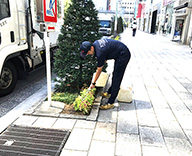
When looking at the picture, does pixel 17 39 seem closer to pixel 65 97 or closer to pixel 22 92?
pixel 22 92

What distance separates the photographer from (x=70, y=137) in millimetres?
3025

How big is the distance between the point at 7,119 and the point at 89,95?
1.70m

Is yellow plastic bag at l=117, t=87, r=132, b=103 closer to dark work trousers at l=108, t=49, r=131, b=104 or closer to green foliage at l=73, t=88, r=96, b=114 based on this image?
dark work trousers at l=108, t=49, r=131, b=104

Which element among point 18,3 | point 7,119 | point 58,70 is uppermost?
point 18,3

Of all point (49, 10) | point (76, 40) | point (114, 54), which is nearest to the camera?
point (49, 10)

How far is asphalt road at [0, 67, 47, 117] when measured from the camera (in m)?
4.31

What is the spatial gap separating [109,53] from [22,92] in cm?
292

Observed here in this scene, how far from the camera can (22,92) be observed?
5191mm

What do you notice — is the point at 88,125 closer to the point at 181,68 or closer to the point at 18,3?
Result: the point at 18,3

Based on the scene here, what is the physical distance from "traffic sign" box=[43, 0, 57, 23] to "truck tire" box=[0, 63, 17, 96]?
1.92 meters

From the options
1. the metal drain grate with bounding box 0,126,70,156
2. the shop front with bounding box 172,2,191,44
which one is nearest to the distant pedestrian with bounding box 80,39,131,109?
the metal drain grate with bounding box 0,126,70,156

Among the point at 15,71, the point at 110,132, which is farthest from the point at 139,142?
the point at 15,71

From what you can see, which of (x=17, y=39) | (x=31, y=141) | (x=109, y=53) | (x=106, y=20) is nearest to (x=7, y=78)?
(x=17, y=39)

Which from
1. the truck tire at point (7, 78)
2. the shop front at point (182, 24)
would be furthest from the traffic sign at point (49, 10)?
the shop front at point (182, 24)
